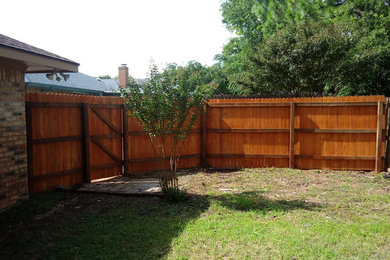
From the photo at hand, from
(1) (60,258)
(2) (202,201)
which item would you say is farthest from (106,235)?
(2) (202,201)

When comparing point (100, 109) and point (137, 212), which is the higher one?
point (100, 109)

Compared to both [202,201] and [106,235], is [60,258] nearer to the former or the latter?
[106,235]

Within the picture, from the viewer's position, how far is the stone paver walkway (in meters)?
6.40

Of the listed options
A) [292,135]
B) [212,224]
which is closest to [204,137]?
[292,135]

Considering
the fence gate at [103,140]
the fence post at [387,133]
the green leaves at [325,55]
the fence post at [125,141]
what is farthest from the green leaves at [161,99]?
the green leaves at [325,55]

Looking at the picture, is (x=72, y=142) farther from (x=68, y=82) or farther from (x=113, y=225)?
(x=68, y=82)

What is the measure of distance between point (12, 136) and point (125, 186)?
99.7 inches

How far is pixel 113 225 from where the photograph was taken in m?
4.57

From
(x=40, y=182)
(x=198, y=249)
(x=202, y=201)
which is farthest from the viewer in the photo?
(x=40, y=182)

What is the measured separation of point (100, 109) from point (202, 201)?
3.50 metres

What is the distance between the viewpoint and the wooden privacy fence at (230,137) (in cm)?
679

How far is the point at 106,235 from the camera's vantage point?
4.17 metres

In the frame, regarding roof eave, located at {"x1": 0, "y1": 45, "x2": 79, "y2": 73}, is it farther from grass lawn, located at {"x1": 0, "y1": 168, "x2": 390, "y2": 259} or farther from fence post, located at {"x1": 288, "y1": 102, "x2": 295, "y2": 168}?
fence post, located at {"x1": 288, "y1": 102, "x2": 295, "y2": 168}

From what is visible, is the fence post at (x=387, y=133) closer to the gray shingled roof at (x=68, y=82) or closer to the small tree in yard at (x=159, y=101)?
the small tree in yard at (x=159, y=101)
